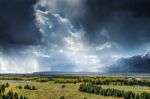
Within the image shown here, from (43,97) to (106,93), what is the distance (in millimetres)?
42379

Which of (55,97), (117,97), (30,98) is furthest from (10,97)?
(117,97)

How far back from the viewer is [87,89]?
642 feet

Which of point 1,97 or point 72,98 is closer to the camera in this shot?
point 1,97

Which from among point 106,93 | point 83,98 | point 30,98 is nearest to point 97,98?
point 83,98

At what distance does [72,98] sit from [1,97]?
125 feet

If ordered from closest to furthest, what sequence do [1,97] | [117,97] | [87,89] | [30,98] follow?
[1,97] → [30,98] → [117,97] → [87,89]

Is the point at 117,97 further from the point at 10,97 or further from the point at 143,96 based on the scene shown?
the point at 10,97

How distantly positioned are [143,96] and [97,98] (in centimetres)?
2423

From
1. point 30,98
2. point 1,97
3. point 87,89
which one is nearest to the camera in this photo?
point 1,97

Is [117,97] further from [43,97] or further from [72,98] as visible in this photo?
[43,97]

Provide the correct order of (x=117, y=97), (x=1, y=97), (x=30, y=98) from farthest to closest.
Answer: (x=117, y=97) < (x=30, y=98) < (x=1, y=97)

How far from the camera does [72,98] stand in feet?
505

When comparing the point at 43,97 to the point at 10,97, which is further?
the point at 43,97

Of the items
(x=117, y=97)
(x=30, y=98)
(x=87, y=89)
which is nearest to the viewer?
(x=30, y=98)
